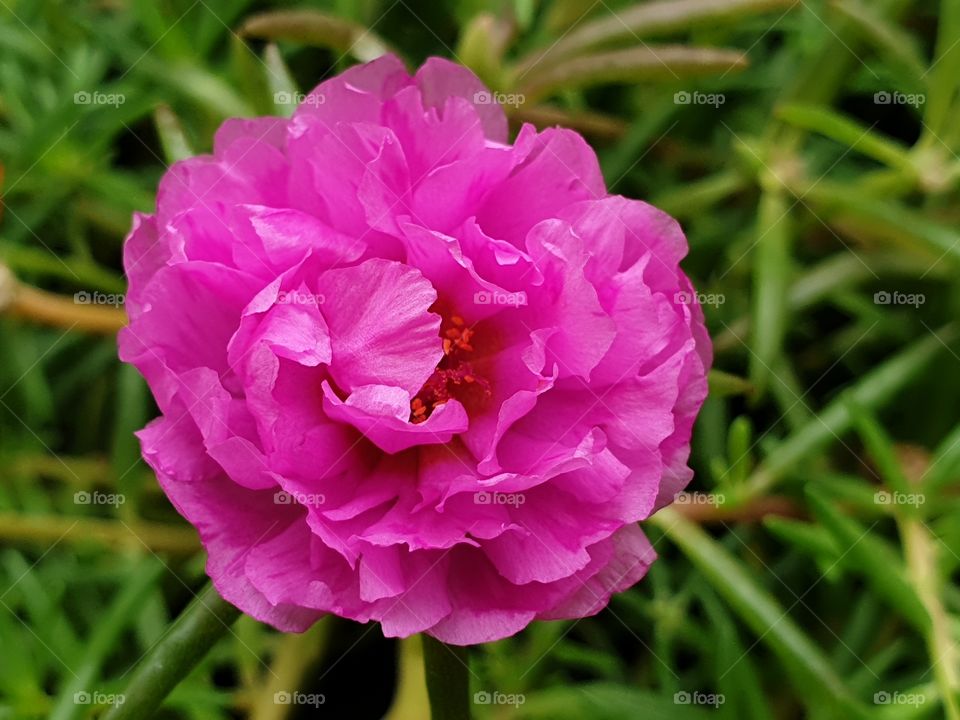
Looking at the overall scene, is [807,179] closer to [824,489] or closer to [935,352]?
[935,352]

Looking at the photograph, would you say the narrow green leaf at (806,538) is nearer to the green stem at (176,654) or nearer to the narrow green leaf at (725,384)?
the narrow green leaf at (725,384)

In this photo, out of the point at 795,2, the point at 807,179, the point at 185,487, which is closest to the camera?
the point at 185,487

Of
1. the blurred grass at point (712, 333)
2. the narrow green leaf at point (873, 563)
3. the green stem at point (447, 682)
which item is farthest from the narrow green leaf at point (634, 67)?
the green stem at point (447, 682)

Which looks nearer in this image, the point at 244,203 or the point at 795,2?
the point at 244,203

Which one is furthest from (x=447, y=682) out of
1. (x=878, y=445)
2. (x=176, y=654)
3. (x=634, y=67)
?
(x=634, y=67)

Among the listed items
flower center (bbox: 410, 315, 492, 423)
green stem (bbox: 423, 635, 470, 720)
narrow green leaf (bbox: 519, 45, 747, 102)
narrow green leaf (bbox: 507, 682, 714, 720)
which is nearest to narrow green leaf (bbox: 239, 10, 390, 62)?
narrow green leaf (bbox: 519, 45, 747, 102)

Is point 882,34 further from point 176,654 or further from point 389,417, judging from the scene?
point 176,654

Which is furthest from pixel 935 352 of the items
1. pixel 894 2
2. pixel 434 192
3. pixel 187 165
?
pixel 187 165
